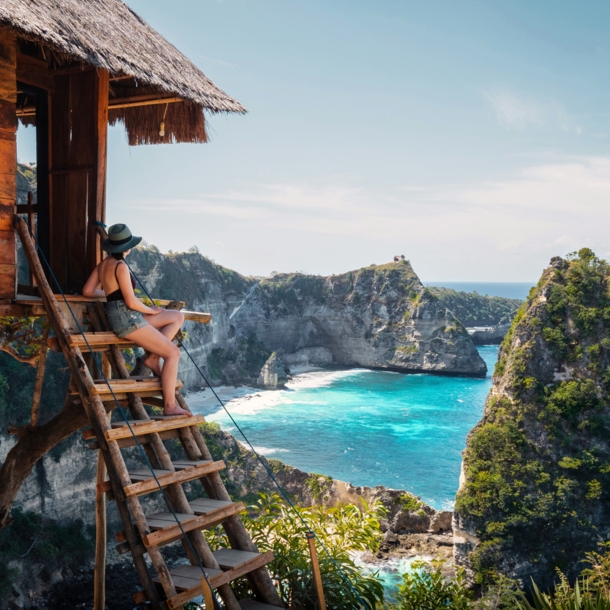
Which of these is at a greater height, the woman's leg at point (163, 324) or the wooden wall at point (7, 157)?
the wooden wall at point (7, 157)

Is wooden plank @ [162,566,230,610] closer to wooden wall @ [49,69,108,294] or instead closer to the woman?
the woman

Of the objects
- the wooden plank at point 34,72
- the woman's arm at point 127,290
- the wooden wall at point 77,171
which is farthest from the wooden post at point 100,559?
the wooden plank at point 34,72

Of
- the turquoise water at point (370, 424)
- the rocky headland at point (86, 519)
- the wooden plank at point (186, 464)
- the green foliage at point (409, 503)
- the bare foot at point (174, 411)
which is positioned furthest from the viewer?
the turquoise water at point (370, 424)

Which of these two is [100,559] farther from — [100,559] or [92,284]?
[92,284]

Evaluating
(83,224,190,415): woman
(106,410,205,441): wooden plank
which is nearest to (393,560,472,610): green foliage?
(106,410,205,441): wooden plank

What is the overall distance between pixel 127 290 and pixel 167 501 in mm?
1935

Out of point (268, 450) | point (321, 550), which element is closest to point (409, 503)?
point (268, 450)

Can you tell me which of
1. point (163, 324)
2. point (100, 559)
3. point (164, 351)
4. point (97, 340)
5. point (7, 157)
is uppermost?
point (7, 157)

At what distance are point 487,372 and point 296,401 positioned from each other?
28.6 metres

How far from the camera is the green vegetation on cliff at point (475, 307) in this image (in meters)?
112

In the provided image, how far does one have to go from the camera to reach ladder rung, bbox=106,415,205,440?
4.27 metres

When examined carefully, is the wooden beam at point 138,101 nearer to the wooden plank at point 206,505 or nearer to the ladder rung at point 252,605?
the wooden plank at point 206,505

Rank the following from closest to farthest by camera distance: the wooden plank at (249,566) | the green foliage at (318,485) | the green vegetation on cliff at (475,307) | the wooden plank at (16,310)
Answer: the wooden plank at (249,566), the wooden plank at (16,310), the green foliage at (318,485), the green vegetation on cliff at (475,307)

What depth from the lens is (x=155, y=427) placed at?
4.57m
